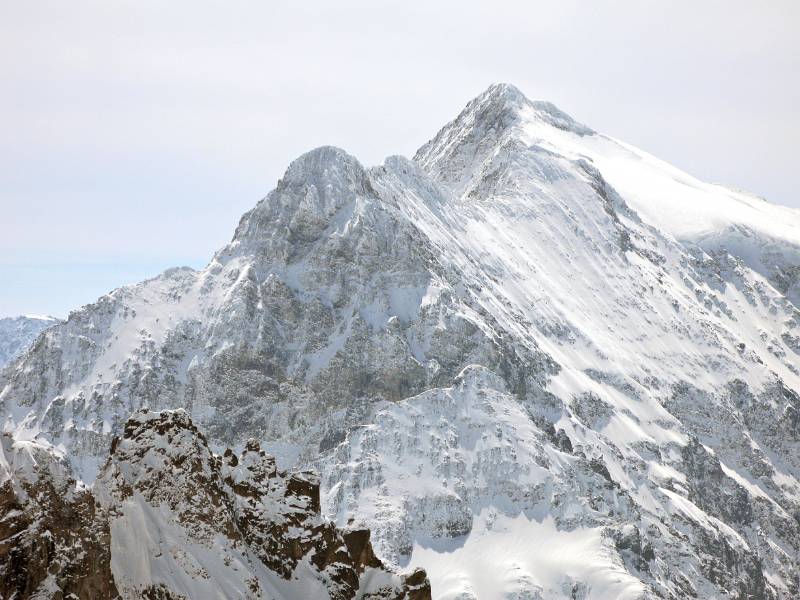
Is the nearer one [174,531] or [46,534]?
[46,534]

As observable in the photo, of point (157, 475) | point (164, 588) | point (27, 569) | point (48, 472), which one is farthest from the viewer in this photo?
point (157, 475)

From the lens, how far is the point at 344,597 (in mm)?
79250

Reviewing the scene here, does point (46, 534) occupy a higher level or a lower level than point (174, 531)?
higher

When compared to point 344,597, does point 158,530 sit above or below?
above

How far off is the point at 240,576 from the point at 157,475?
857 cm

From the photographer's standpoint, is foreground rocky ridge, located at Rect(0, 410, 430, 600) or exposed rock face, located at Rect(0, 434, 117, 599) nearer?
exposed rock face, located at Rect(0, 434, 117, 599)

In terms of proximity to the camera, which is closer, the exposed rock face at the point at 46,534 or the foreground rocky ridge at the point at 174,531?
the exposed rock face at the point at 46,534

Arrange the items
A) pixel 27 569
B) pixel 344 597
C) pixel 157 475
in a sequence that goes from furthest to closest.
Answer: pixel 344 597
pixel 157 475
pixel 27 569

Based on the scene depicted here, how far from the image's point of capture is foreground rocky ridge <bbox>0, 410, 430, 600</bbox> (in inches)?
2206

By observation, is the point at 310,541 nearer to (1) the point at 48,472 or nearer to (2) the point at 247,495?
(2) the point at 247,495

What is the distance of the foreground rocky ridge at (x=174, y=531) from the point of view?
56031 millimetres

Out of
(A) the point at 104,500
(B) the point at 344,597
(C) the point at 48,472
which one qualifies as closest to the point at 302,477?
(B) the point at 344,597

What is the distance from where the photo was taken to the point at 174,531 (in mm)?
70125

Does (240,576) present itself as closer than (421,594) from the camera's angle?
Yes
